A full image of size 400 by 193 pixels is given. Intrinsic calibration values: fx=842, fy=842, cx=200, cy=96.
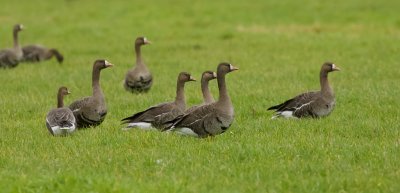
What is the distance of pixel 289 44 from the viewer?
3003 centimetres

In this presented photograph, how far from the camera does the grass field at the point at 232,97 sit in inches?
414

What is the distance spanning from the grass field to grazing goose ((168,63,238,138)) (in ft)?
0.69

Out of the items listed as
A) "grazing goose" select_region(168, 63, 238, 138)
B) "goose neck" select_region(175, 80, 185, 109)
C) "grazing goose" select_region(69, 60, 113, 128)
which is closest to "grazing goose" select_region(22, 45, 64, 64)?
"grazing goose" select_region(69, 60, 113, 128)

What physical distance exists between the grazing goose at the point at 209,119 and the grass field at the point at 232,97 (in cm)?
21

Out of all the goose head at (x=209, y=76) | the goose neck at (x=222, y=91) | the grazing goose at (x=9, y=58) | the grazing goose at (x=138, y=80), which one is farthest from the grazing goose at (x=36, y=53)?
the goose neck at (x=222, y=91)

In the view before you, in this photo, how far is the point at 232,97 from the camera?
59.4 ft

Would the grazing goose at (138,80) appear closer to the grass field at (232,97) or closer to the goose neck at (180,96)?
the grass field at (232,97)

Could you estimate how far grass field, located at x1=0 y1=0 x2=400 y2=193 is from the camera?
1051 centimetres

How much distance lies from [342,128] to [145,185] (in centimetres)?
506

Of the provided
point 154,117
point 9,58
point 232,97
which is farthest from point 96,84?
point 9,58

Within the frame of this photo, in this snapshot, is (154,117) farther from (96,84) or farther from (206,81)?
(96,84)

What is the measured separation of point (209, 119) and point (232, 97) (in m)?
5.03

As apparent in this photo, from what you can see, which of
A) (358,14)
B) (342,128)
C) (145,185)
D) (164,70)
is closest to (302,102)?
(342,128)

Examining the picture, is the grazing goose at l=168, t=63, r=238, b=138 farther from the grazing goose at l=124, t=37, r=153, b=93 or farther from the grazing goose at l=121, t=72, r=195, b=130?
the grazing goose at l=124, t=37, r=153, b=93
